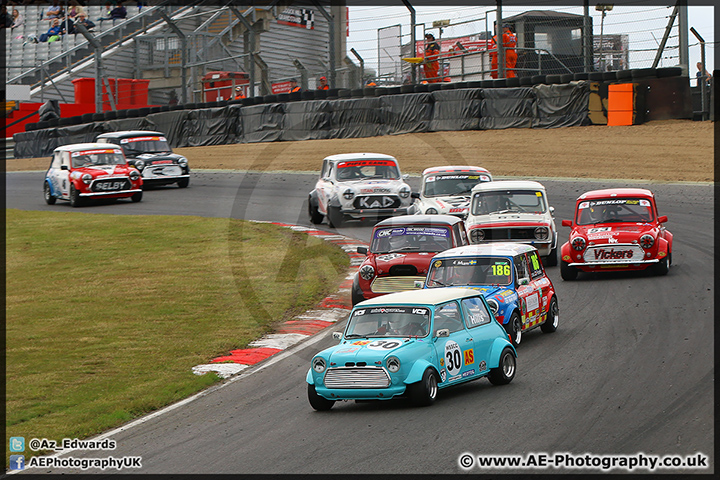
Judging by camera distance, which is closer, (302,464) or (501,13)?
(302,464)

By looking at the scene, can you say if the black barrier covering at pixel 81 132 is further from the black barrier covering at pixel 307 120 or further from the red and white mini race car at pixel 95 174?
the red and white mini race car at pixel 95 174

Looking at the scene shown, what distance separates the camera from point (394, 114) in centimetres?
2964

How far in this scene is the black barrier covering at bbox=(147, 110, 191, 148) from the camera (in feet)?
110

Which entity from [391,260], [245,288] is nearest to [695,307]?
[391,260]

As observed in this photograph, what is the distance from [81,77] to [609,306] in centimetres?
3949

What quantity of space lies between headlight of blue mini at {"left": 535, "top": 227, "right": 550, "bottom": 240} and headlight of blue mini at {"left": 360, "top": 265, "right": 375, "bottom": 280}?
149 inches

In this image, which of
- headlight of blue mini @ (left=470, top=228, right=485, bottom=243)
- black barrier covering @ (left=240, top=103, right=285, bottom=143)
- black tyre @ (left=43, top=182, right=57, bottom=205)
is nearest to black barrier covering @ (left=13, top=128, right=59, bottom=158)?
black barrier covering @ (left=240, top=103, right=285, bottom=143)

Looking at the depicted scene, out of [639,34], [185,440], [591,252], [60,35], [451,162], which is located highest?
[60,35]

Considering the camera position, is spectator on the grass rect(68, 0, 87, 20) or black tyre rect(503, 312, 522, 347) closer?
black tyre rect(503, 312, 522, 347)

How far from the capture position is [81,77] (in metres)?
46.2

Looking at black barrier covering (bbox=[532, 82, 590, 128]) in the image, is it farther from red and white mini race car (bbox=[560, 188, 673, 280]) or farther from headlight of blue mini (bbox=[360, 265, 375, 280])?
headlight of blue mini (bbox=[360, 265, 375, 280])

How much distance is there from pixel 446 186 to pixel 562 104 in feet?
31.1

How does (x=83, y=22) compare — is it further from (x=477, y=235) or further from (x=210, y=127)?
(x=477, y=235)

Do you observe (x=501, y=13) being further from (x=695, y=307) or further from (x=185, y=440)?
(x=185, y=440)
